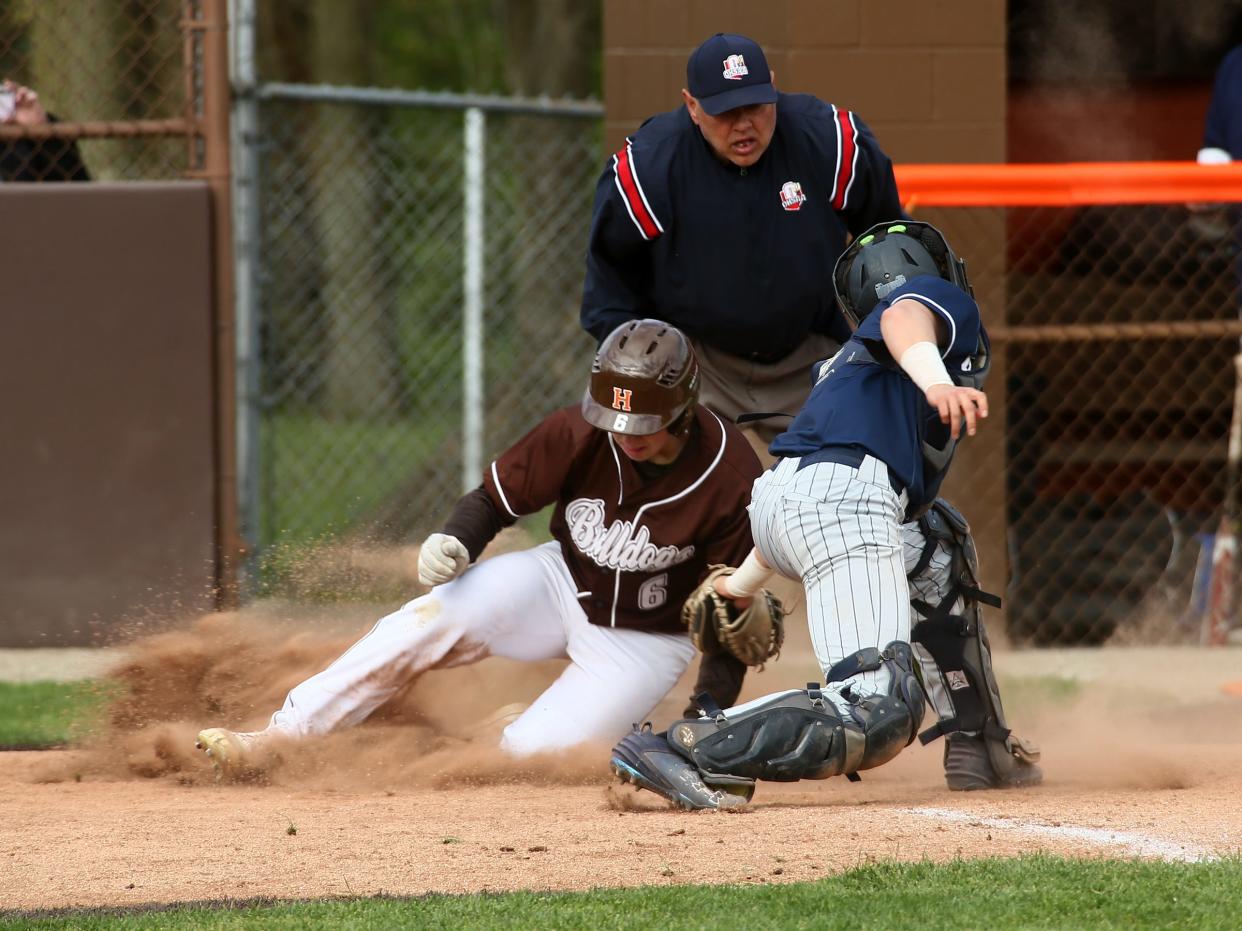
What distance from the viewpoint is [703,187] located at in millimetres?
5148

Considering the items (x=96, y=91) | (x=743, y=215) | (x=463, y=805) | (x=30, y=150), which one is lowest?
(x=463, y=805)

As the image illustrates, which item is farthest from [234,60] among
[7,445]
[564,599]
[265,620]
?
[564,599]

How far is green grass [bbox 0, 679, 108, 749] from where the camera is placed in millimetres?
5375

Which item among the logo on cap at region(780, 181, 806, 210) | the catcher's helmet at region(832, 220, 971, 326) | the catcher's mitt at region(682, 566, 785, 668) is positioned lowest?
the catcher's mitt at region(682, 566, 785, 668)

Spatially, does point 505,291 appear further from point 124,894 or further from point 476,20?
point 476,20

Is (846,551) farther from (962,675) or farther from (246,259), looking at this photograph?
(246,259)

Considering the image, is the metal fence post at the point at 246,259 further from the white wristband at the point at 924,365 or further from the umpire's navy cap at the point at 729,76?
the white wristband at the point at 924,365

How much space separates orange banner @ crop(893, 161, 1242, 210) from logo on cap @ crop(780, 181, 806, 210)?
5.22 ft

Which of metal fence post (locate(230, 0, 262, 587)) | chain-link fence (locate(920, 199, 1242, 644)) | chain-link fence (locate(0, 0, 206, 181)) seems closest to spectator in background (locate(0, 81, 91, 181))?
chain-link fence (locate(0, 0, 206, 181))

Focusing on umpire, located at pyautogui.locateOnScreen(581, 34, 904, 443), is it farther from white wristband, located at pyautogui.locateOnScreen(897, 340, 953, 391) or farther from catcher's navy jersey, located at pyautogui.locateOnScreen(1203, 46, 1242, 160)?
catcher's navy jersey, located at pyautogui.locateOnScreen(1203, 46, 1242, 160)

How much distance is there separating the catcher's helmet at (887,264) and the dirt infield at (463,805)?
1332 millimetres

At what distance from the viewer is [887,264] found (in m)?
4.48

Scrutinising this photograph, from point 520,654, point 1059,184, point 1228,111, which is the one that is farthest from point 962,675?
point 1228,111

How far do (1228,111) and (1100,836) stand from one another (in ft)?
15.0
